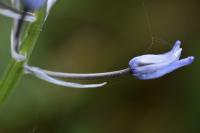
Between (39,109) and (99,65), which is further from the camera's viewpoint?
(99,65)

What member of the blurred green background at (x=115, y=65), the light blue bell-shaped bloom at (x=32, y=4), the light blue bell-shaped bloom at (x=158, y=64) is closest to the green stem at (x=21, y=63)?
the light blue bell-shaped bloom at (x=32, y=4)

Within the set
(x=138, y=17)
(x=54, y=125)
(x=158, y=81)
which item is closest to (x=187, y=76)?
(x=158, y=81)

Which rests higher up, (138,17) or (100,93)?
(138,17)

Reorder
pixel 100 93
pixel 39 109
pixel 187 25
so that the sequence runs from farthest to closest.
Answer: pixel 187 25, pixel 100 93, pixel 39 109

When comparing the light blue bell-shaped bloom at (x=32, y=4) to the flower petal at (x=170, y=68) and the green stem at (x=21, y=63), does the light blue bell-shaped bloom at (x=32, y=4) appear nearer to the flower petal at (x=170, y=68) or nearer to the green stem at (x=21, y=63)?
the green stem at (x=21, y=63)

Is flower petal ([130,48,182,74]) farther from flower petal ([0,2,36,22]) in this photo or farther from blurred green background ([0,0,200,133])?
blurred green background ([0,0,200,133])

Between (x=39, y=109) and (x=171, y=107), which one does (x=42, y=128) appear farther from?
(x=171, y=107)

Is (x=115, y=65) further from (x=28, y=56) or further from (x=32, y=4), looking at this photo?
(x=32, y=4)

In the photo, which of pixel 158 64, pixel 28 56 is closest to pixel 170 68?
pixel 158 64

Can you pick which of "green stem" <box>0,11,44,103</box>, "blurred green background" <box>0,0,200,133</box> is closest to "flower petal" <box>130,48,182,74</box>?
"green stem" <box>0,11,44,103</box>
